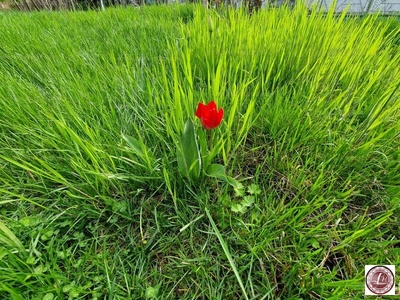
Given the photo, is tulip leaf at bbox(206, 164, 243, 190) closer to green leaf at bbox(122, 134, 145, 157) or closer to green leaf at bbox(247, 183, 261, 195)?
green leaf at bbox(247, 183, 261, 195)

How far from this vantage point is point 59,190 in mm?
586

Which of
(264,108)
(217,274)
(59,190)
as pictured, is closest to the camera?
(217,274)

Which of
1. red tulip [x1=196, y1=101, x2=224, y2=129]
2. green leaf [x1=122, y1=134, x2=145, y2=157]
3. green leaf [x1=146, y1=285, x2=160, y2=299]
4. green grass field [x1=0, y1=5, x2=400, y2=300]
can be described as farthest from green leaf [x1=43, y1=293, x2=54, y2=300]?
red tulip [x1=196, y1=101, x2=224, y2=129]

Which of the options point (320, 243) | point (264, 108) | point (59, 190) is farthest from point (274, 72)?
point (59, 190)

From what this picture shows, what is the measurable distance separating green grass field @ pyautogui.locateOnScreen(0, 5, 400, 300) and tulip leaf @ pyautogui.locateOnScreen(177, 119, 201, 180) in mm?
29

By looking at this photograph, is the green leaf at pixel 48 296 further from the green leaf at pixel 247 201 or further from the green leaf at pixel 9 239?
the green leaf at pixel 247 201

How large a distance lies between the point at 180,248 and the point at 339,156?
0.44 m

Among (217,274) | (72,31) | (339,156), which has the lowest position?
(217,274)

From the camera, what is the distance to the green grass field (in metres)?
0.47

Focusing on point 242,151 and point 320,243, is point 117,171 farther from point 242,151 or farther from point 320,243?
point 320,243

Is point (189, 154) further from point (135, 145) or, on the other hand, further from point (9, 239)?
point (9, 239)

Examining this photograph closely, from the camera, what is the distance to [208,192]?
0.57 meters

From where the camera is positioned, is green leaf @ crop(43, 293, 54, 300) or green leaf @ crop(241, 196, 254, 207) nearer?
green leaf @ crop(43, 293, 54, 300)

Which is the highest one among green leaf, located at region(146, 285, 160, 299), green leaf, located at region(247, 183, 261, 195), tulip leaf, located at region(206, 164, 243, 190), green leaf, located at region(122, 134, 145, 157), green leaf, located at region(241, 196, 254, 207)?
green leaf, located at region(122, 134, 145, 157)
